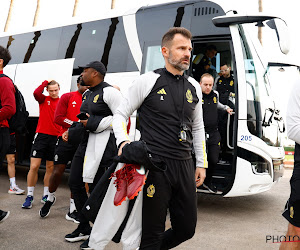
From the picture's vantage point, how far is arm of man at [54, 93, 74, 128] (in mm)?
5020

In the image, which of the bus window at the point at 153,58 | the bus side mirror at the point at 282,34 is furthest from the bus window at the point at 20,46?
the bus side mirror at the point at 282,34

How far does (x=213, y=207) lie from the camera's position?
6074 millimetres

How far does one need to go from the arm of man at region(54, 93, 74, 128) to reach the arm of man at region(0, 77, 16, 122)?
116 cm

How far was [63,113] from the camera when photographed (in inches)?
201

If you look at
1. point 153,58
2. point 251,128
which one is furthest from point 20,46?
point 251,128

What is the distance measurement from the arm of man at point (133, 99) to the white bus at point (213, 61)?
2927 millimetres

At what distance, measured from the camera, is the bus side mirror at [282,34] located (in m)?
5.01

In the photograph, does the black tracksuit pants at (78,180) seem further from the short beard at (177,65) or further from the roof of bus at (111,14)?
the roof of bus at (111,14)

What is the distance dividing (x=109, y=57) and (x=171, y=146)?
14.5 feet

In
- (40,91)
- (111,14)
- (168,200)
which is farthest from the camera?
(111,14)

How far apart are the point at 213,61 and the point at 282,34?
1318mm

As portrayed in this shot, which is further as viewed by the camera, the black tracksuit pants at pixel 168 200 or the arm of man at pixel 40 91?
the arm of man at pixel 40 91

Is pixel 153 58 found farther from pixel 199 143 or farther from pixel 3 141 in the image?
pixel 199 143

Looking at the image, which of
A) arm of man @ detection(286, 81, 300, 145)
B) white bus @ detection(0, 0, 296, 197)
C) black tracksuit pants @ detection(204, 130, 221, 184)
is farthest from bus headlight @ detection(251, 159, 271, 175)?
arm of man @ detection(286, 81, 300, 145)
